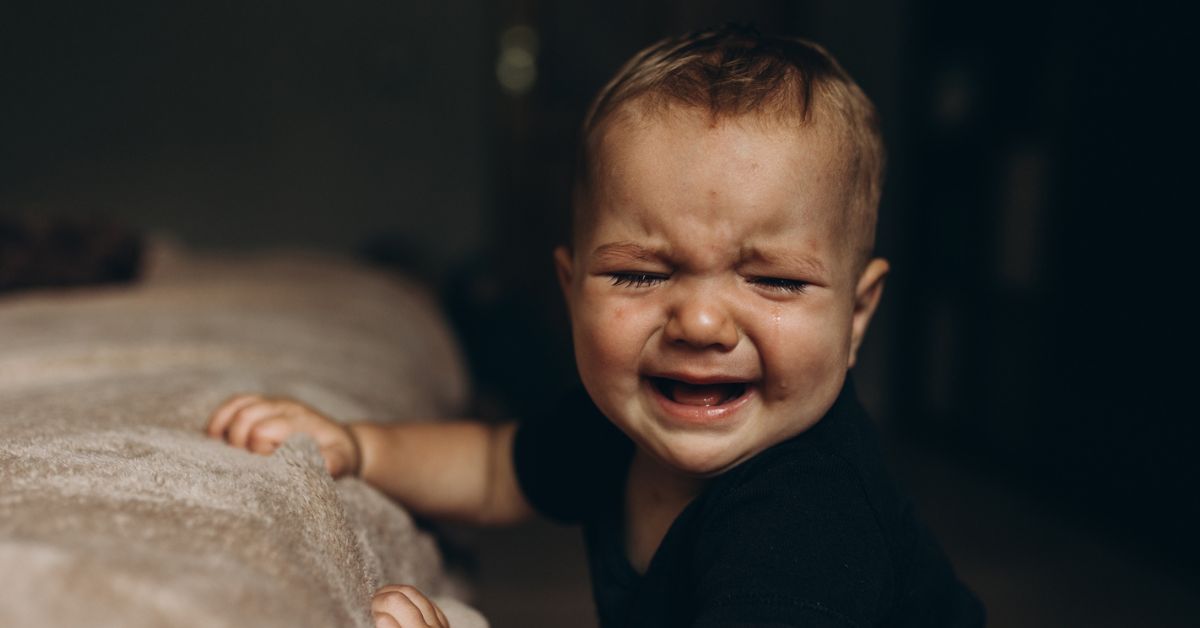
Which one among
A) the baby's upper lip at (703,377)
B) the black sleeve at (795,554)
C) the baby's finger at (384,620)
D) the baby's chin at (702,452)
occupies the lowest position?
the baby's finger at (384,620)

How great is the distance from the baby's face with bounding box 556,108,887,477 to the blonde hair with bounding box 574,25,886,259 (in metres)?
0.02

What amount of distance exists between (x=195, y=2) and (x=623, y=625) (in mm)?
3437

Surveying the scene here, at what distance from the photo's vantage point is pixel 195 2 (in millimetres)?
3461

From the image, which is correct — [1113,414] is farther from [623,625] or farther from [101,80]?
[101,80]

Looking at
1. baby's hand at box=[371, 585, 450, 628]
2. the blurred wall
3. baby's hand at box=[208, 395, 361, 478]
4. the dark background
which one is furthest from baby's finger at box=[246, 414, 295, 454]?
the blurred wall

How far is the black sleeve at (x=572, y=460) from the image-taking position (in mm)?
853

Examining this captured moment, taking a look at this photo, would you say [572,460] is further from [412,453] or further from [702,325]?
[702,325]

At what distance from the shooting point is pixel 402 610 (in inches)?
22.0

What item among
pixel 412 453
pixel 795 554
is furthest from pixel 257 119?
pixel 795 554

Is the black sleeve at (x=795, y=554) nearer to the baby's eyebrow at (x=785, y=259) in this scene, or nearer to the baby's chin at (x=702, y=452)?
the baby's chin at (x=702, y=452)

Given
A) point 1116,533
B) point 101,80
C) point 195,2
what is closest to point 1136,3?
point 1116,533

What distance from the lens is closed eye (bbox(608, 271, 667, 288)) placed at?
656 millimetres

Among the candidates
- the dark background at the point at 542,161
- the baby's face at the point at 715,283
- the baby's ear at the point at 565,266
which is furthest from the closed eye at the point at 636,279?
the dark background at the point at 542,161

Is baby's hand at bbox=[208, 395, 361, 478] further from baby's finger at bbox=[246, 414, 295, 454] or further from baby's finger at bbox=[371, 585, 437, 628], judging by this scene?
baby's finger at bbox=[371, 585, 437, 628]
